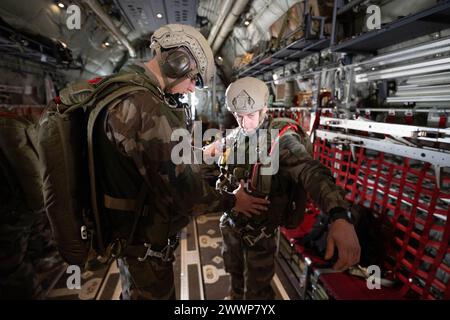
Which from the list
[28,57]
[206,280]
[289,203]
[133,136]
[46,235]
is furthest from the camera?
[28,57]

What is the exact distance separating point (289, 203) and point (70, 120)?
160cm

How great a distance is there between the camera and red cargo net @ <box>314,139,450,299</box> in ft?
5.46

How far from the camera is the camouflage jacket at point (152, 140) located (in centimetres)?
103

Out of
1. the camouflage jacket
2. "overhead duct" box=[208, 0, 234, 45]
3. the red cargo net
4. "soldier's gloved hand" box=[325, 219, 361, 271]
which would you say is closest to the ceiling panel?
"overhead duct" box=[208, 0, 234, 45]

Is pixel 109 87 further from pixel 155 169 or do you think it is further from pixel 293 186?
pixel 293 186

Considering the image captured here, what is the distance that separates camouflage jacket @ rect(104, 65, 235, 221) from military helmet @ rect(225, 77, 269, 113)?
677mm

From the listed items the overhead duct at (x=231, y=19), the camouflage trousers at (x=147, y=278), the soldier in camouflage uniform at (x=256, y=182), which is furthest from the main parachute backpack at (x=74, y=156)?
the overhead duct at (x=231, y=19)

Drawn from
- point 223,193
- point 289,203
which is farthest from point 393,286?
point 223,193

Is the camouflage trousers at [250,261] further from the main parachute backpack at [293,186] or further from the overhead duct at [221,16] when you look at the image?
the overhead duct at [221,16]

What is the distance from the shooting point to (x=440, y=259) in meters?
1.61

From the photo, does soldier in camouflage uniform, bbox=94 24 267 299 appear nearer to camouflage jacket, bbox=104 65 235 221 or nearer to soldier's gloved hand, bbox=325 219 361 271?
camouflage jacket, bbox=104 65 235 221

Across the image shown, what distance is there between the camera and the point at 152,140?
40.7 inches
